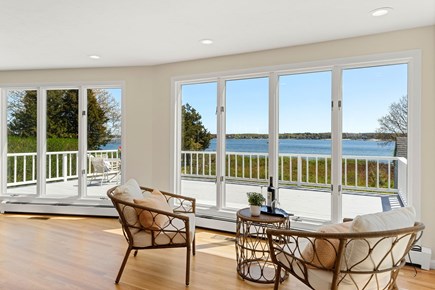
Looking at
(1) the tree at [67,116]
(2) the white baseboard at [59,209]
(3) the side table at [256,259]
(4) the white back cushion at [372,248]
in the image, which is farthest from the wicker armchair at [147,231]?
(1) the tree at [67,116]

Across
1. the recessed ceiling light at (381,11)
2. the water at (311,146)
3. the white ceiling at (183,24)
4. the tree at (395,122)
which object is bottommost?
the water at (311,146)

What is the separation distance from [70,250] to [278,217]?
2.43m

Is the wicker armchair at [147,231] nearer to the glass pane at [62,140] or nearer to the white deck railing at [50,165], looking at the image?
the white deck railing at [50,165]

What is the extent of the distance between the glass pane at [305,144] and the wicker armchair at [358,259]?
1850 mm

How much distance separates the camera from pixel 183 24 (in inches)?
114

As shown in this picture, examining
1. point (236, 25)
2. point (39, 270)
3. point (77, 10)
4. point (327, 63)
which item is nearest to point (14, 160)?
point (39, 270)

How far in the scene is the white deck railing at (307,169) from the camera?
3363mm

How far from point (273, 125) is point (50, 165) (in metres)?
3.99

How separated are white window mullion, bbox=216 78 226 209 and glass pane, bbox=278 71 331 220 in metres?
0.84

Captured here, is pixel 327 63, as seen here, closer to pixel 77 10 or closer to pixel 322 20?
pixel 322 20

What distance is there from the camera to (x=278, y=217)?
2594 mm

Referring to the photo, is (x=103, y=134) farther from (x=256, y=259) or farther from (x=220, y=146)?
(x=256, y=259)

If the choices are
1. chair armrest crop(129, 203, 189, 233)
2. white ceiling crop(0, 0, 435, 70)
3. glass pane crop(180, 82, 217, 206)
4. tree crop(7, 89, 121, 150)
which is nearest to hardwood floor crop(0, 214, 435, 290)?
chair armrest crop(129, 203, 189, 233)

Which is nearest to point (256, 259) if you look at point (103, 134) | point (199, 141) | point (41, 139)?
point (199, 141)
